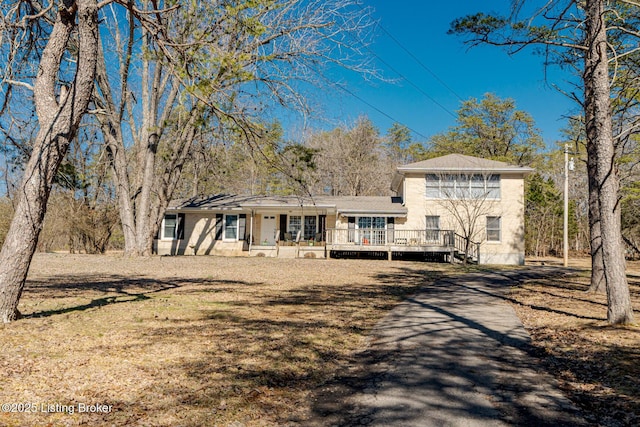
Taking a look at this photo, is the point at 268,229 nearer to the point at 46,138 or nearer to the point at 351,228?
the point at 351,228

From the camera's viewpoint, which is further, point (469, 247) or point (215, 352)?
point (469, 247)

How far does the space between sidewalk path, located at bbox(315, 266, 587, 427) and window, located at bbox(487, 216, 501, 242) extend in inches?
731

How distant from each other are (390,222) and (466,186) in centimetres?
467

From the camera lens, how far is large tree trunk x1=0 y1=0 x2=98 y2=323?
5.45 meters

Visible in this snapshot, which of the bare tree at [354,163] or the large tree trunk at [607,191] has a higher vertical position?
the bare tree at [354,163]

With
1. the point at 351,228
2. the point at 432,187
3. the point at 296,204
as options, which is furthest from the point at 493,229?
the point at 296,204

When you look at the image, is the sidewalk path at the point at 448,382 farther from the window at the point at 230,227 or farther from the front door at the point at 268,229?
the window at the point at 230,227

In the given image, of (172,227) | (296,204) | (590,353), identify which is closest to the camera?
(590,353)

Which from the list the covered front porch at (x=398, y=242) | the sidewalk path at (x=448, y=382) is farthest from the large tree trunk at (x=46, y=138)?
the covered front porch at (x=398, y=242)

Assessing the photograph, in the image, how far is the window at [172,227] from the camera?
2634 centimetres

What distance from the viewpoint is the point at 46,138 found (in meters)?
5.57

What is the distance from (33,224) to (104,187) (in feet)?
65.1

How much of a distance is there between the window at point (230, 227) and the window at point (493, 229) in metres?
14.8

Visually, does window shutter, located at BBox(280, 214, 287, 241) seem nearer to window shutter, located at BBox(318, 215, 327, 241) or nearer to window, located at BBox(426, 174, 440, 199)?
window shutter, located at BBox(318, 215, 327, 241)
